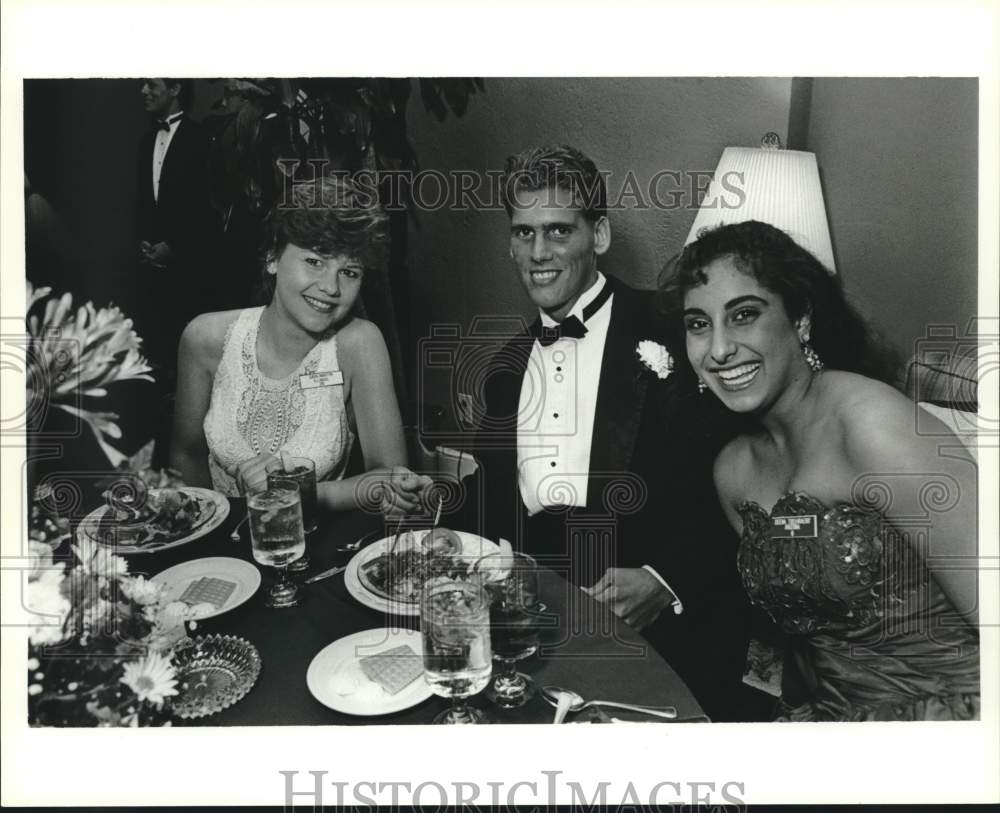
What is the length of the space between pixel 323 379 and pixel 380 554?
355mm

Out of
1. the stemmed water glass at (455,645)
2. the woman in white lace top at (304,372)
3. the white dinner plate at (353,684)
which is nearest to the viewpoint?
the stemmed water glass at (455,645)

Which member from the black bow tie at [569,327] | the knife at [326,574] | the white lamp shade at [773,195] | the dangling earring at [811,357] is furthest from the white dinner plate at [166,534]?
the dangling earring at [811,357]

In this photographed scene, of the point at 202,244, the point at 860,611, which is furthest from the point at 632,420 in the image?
the point at 202,244

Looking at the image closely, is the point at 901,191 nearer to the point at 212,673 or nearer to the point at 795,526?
the point at 795,526

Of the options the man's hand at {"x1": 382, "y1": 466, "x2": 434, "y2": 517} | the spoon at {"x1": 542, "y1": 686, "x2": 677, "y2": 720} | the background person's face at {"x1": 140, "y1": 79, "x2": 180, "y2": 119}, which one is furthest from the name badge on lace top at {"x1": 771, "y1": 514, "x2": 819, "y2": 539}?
the background person's face at {"x1": 140, "y1": 79, "x2": 180, "y2": 119}

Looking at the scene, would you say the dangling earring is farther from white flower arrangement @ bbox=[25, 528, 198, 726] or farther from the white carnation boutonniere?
white flower arrangement @ bbox=[25, 528, 198, 726]

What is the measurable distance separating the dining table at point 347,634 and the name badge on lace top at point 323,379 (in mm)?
253

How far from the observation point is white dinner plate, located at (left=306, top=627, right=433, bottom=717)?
1669 mm

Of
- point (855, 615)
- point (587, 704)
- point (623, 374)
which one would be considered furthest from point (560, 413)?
point (855, 615)

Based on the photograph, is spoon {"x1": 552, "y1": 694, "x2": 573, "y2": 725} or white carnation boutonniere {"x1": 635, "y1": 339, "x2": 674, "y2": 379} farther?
white carnation boutonniere {"x1": 635, "y1": 339, "x2": 674, "y2": 379}

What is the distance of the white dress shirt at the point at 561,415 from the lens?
5.85 feet

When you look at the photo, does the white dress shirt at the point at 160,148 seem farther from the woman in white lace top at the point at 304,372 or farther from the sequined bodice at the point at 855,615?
the sequined bodice at the point at 855,615

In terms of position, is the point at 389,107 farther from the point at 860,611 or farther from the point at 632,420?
the point at 860,611
